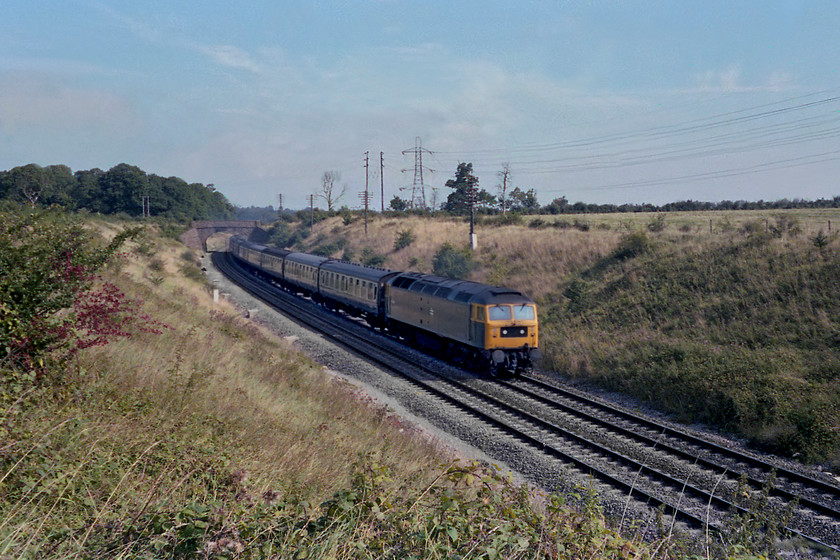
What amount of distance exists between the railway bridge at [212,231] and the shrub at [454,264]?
64081 mm

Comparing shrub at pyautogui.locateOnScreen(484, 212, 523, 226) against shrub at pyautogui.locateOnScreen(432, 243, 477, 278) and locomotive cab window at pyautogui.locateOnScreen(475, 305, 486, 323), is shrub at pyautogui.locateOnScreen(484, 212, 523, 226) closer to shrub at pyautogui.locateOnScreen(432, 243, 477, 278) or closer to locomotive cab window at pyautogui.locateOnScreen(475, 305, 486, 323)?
shrub at pyautogui.locateOnScreen(432, 243, 477, 278)

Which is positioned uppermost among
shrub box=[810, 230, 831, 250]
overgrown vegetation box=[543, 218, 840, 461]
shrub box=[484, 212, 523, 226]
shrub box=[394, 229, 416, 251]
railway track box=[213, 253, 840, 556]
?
shrub box=[484, 212, 523, 226]

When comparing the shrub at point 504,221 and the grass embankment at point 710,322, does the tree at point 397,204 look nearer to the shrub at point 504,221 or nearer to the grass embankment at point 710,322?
the shrub at point 504,221

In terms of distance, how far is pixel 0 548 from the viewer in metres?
4.05

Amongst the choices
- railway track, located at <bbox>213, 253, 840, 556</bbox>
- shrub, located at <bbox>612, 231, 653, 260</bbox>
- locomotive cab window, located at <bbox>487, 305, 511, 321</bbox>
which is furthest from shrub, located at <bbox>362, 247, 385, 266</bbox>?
locomotive cab window, located at <bbox>487, 305, 511, 321</bbox>

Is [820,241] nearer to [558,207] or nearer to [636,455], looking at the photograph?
[636,455]

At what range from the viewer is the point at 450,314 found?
21.6 meters

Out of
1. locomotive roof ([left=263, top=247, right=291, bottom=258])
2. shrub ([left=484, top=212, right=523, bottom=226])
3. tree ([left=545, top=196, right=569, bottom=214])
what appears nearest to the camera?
locomotive roof ([left=263, top=247, right=291, bottom=258])

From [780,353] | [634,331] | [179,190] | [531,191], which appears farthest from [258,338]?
[179,190]

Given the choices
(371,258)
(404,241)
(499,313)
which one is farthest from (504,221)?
(499,313)

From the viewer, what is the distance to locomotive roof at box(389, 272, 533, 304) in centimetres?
2017

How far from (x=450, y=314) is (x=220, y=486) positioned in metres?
15.4

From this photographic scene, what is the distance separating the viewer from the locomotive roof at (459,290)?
20.2 metres

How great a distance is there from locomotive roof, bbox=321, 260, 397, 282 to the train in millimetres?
60
